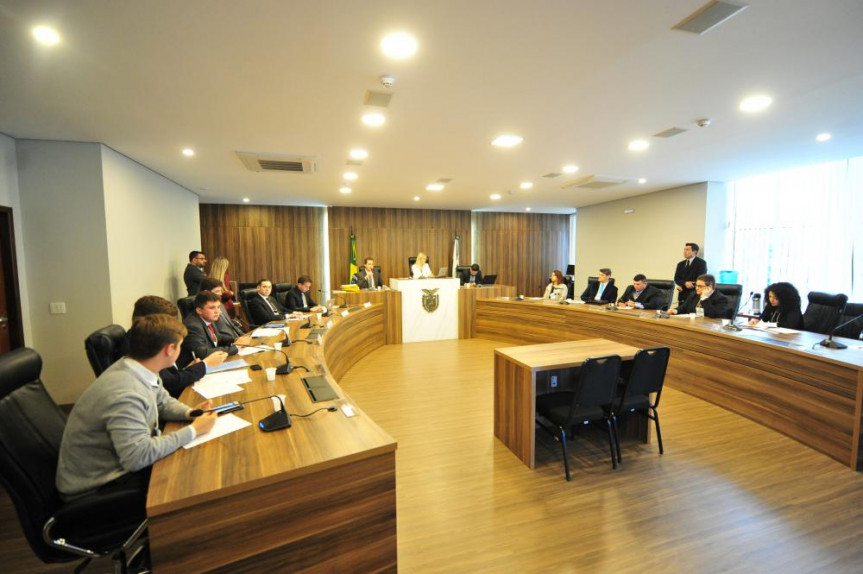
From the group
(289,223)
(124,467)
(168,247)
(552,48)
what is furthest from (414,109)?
(289,223)

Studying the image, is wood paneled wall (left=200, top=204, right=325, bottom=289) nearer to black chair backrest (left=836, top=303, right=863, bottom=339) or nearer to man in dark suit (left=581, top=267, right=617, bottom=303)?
man in dark suit (left=581, top=267, right=617, bottom=303)

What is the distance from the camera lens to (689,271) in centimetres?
620

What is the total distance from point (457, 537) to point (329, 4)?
296 cm

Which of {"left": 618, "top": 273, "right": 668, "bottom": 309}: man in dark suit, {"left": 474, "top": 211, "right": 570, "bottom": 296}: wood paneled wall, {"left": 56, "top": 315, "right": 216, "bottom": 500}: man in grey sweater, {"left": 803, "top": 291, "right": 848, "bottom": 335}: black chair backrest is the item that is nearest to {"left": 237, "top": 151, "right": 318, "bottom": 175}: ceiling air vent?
{"left": 56, "top": 315, "right": 216, "bottom": 500}: man in grey sweater

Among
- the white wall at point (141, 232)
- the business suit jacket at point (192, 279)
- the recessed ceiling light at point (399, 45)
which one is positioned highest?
the recessed ceiling light at point (399, 45)

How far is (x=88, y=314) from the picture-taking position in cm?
413

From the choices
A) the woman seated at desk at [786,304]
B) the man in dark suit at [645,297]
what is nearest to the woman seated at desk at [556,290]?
the man in dark suit at [645,297]

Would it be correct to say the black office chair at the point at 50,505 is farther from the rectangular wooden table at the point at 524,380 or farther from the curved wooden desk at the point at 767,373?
the curved wooden desk at the point at 767,373

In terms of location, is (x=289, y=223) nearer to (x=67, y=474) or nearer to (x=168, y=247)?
(x=168, y=247)

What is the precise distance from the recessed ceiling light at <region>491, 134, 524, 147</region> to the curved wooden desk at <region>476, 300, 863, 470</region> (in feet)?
8.95

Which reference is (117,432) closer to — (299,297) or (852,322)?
(299,297)

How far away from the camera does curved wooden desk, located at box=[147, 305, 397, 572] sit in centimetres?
123

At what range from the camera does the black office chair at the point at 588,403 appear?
2.57 metres

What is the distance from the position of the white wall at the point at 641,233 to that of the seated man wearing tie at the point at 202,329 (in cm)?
802
